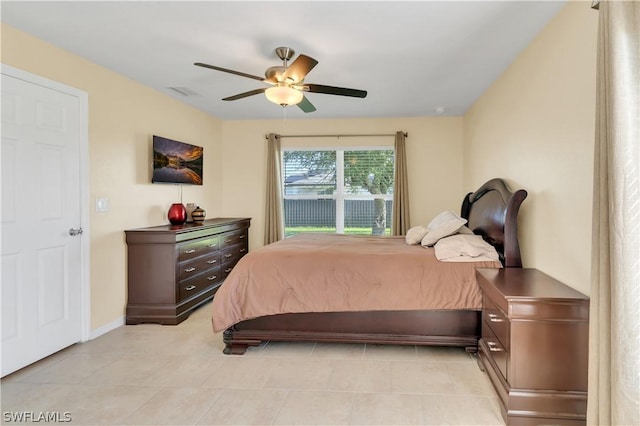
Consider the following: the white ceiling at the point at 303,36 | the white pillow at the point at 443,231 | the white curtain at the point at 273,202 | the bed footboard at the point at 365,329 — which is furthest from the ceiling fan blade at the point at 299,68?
the white curtain at the point at 273,202

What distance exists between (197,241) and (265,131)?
7.98 feet

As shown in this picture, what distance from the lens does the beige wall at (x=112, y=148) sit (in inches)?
119

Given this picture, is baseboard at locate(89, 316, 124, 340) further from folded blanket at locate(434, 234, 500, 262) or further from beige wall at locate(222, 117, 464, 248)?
folded blanket at locate(434, 234, 500, 262)

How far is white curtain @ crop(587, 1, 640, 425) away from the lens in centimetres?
139

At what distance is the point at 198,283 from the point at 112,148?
65.9 inches

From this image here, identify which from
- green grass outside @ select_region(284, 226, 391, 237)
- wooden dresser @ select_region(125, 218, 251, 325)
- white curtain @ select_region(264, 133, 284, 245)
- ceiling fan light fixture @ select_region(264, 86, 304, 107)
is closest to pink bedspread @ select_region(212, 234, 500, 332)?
wooden dresser @ select_region(125, 218, 251, 325)

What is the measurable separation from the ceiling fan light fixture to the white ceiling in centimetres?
34

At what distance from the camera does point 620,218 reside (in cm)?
143

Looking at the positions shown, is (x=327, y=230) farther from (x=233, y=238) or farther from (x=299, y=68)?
(x=299, y=68)

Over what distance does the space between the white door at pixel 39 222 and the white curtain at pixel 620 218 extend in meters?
3.49

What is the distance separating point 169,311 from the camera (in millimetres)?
3814

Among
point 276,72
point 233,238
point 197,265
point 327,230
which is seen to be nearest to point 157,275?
point 197,265

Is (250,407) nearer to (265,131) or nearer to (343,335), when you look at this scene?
(343,335)

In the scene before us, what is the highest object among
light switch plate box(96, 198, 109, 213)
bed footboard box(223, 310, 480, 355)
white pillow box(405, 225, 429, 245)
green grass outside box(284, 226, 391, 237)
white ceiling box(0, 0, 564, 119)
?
white ceiling box(0, 0, 564, 119)
